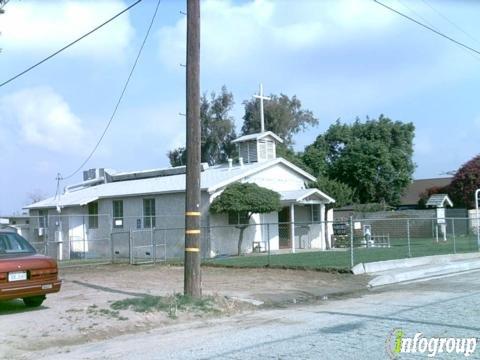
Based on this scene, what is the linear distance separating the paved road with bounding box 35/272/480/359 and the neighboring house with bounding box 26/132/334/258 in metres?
14.4

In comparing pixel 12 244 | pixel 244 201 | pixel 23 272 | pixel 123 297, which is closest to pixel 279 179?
pixel 244 201

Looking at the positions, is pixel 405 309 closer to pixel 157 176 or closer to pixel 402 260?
pixel 402 260

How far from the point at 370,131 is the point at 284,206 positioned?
24074 mm

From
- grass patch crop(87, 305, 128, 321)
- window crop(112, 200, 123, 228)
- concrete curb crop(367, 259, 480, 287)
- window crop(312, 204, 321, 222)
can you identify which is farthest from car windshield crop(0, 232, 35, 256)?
window crop(312, 204, 321, 222)

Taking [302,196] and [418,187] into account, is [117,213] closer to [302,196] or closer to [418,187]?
[302,196]

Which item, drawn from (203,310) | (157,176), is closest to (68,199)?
(157,176)

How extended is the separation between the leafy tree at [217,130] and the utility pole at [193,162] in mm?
42596

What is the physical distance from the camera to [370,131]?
51.0m

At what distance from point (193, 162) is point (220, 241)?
15.1 m

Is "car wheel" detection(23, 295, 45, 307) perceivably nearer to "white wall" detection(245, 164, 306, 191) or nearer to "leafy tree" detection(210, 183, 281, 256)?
"leafy tree" detection(210, 183, 281, 256)

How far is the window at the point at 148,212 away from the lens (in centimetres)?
2935

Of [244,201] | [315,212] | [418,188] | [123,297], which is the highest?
[418,188]

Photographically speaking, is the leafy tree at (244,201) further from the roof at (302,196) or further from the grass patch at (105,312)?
the grass patch at (105,312)

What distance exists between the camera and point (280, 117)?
55.4 meters
